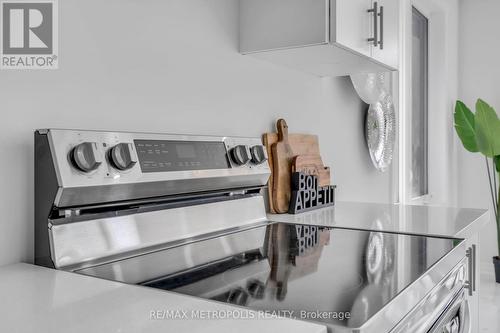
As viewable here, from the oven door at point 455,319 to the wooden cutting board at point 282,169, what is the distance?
68cm

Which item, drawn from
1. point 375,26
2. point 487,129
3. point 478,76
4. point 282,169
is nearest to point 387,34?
point 375,26

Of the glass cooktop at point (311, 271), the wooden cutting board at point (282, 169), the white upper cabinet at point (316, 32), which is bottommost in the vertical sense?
the glass cooktop at point (311, 271)

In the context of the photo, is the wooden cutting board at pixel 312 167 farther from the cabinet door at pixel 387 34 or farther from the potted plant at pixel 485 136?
the potted plant at pixel 485 136

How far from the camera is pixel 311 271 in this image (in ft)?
2.85

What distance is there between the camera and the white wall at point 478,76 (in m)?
4.03

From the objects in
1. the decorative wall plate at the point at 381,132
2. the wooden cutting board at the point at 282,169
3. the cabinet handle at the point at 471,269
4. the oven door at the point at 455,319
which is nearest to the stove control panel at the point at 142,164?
the wooden cutting board at the point at 282,169

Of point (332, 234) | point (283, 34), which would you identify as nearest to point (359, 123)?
point (283, 34)

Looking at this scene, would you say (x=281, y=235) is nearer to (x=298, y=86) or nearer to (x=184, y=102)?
(x=184, y=102)

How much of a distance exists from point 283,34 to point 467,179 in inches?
129

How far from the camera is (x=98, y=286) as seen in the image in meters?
0.75

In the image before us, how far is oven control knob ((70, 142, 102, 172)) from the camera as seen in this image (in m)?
0.89

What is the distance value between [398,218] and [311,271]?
78 cm

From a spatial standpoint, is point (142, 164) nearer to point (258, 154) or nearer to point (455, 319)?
point (258, 154)

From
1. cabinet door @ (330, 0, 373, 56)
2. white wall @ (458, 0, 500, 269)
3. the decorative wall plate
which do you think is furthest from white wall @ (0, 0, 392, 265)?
white wall @ (458, 0, 500, 269)
